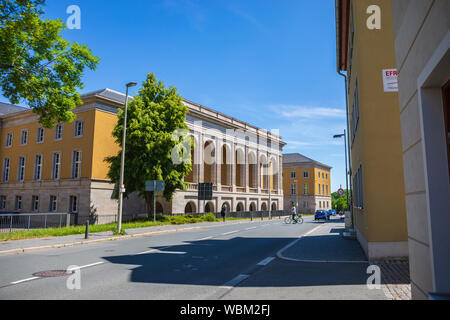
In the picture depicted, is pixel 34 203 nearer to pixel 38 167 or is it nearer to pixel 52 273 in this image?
pixel 38 167

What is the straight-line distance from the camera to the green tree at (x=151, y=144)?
29281 mm

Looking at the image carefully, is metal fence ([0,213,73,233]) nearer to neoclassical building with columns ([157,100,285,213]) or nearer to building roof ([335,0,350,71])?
neoclassical building with columns ([157,100,285,213])

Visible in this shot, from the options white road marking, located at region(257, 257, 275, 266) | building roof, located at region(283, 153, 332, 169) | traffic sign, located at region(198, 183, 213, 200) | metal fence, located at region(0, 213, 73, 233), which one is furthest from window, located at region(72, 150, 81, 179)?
building roof, located at region(283, 153, 332, 169)

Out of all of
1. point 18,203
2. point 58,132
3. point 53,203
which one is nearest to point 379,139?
point 53,203

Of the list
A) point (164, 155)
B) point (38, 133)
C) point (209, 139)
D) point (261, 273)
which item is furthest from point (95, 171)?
point (261, 273)

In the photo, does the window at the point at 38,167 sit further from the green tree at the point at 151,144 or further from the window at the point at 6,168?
the green tree at the point at 151,144

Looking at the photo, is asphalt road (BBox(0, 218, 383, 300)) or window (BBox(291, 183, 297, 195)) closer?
asphalt road (BBox(0, 218, 383, 300))

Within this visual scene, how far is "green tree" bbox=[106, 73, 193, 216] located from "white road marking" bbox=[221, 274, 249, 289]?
2185 centimetres

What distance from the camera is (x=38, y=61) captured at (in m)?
17.7

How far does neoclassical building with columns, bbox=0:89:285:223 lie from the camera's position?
34812 mm

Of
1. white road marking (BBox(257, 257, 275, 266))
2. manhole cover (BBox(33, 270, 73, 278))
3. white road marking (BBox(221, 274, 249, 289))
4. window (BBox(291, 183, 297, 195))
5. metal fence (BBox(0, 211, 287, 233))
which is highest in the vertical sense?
window (BBox(291, 183, 297, 195))
